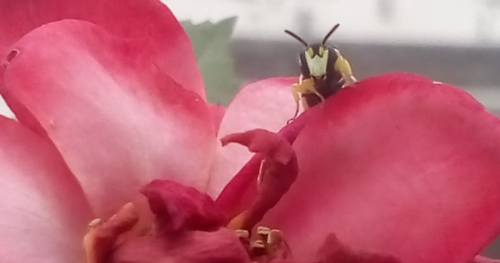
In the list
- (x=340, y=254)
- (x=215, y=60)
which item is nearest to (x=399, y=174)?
(x=340, y=254)

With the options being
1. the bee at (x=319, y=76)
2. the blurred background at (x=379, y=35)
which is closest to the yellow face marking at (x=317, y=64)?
the bee at (x=319, y=76)

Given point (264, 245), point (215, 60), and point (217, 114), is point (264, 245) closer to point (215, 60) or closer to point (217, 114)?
point (217, 114)

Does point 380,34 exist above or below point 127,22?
below

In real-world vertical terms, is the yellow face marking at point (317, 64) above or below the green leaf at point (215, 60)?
above

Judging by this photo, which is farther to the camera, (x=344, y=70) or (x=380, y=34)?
(x=380, y=34)

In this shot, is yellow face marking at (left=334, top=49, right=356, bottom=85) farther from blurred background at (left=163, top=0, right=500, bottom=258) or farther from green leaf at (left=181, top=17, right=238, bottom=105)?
blurred background at (left=163, top=0, right=500, bottom=258)

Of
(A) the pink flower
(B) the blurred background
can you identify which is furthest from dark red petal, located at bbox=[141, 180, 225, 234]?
(B) the blurred background

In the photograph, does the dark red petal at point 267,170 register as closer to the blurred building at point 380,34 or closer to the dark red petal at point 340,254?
the dark red petal at point 340,254
